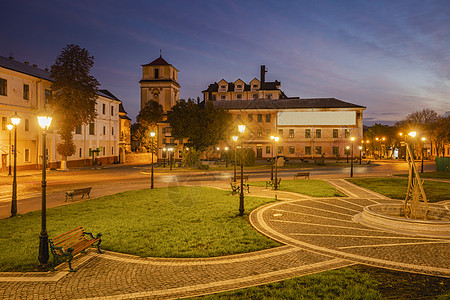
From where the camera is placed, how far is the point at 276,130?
6806 cm

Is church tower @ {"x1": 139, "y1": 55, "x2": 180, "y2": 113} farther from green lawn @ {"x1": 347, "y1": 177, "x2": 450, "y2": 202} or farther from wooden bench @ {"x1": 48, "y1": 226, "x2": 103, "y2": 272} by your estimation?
wooden bench @ {"x1": 48, "y1": 226, "x2": 103, "y2": 272}

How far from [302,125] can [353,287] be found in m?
62.5

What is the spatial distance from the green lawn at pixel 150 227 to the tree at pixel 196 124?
31975mm

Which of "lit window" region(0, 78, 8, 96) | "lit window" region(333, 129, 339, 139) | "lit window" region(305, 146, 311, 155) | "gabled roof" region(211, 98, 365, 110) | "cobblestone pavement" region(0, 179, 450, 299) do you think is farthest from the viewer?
"lit window" region(305, 146, 311, 155)

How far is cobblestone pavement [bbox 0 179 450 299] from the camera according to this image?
7395 millimetres

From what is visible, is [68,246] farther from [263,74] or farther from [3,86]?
[263,74]

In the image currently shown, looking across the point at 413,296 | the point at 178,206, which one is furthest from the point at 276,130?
the point at 413,296

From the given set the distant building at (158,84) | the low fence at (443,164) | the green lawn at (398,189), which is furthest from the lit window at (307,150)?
the green lawn at (398,189)

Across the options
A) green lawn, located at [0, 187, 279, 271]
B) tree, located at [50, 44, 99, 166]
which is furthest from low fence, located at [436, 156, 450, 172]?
tree, located at [50, 44, 99, 166]

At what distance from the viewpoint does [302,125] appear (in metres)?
67.4

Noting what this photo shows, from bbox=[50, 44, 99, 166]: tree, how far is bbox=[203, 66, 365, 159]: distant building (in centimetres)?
3082

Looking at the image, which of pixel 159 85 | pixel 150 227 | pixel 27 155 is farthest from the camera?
pixel 159 85

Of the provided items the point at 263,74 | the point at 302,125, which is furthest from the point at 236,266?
the point at 263,74

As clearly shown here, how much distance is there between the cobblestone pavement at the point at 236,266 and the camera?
7395 mm
